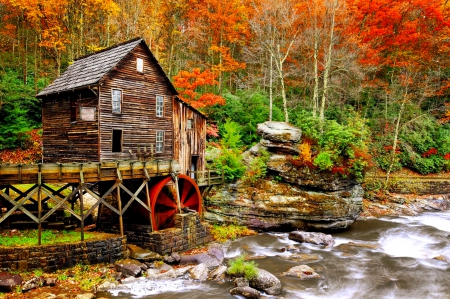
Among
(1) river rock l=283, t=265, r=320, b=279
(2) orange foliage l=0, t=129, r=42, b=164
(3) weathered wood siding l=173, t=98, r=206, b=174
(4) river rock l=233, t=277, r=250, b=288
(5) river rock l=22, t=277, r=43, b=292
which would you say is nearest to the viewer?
(5) river rock l=22, t=277, r=43, b=292

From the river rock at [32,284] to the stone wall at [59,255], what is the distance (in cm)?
78

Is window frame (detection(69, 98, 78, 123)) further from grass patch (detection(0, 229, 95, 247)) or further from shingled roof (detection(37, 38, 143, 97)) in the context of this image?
grass patch (detection(0, 229, 95, 247))

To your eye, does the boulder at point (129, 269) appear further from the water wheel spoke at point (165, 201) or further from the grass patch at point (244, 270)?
the water wheel spoke at point (165, 201)

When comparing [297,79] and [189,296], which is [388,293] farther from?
[297,79]

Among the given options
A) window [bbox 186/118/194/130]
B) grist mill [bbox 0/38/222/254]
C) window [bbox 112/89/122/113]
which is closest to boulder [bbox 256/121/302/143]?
grist mill [bbox 0/38/222/254]

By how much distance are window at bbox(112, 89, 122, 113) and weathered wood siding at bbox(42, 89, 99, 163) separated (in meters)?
0.93

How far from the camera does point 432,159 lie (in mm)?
28703

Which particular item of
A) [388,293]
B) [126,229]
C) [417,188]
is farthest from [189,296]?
[417,188]

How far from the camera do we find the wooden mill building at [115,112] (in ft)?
51.0

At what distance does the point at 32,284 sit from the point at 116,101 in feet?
31.1

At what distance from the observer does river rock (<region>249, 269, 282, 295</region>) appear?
10.4 m

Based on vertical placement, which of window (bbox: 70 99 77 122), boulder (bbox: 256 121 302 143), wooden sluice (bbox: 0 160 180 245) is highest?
window (bbox: 70 99 77 122)

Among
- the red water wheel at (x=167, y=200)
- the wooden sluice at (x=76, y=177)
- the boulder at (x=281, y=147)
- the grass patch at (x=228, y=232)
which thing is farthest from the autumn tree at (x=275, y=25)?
the wooden sluice at (x=76, y=177)

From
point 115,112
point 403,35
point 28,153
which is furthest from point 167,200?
point 403,35
